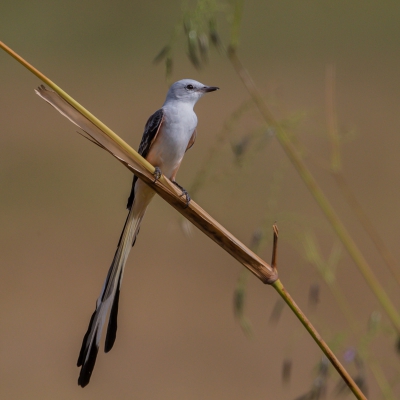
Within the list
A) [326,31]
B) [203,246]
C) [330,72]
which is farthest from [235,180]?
[326,31]

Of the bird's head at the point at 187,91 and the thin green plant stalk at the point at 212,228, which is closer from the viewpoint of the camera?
the thin green plant stalk at the point at 212,228

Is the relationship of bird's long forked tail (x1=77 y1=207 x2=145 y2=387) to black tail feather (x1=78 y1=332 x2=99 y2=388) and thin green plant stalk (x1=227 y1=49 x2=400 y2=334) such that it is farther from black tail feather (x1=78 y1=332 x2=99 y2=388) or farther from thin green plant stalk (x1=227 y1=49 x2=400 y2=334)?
thin green plant stalk (x1=227 y1=49 x2=400 y2=334)

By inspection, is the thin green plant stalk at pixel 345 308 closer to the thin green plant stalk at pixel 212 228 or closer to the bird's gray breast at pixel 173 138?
the thin green plant stalk at pixel 212 228

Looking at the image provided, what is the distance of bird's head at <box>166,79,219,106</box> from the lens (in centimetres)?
247

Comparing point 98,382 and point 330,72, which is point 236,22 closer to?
point 330,72

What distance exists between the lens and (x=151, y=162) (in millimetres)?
2275

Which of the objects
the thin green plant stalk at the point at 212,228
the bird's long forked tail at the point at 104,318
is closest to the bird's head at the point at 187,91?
the bird's long forked tail at the point at 104,318

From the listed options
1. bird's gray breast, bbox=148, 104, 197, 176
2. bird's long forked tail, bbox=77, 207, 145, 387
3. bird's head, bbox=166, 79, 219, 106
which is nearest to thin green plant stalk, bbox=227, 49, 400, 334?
bird's long forked tail, bbox=77, 207, 145, 387

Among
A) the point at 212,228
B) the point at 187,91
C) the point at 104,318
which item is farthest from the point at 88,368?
the point at 187,91

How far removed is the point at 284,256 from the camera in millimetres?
5395

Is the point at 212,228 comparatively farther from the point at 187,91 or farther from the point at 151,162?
the point at 187,91

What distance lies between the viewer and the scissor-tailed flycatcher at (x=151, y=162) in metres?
1.62

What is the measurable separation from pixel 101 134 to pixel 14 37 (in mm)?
7476

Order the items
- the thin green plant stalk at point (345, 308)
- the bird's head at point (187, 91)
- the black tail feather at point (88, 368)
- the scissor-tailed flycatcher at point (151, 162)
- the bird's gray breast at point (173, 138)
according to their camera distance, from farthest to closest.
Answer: the bird's head at point (187, 91) → the bird's gray breast at point (173, 138) → the scissor-tailed flycatcher at point (151, 162) → the black tail feather at point (88, 368) → the thin green plant stalk at point (345, 308)
